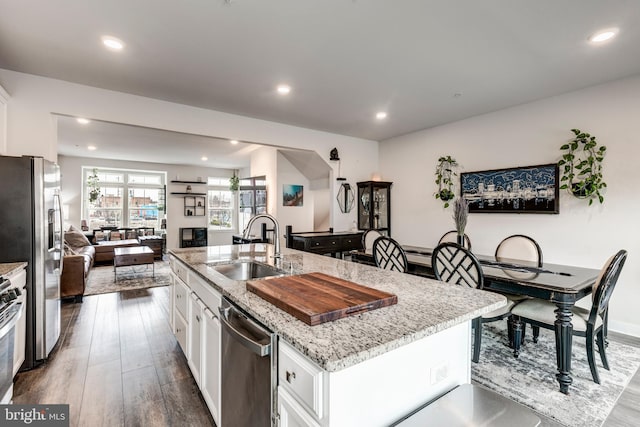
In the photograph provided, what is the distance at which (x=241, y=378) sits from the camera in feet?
4.28

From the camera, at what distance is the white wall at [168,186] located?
313 inches

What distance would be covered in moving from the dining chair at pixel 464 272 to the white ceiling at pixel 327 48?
66.3 inches

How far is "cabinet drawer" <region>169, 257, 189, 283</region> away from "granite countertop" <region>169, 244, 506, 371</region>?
42 cm

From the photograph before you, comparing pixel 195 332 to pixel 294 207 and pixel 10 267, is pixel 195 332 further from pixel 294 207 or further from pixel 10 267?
pixel 294 207

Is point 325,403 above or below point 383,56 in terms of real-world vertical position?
below

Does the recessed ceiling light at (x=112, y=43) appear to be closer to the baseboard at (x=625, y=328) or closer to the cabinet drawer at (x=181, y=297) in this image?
the cabinet drawer at (x=181, y=297)

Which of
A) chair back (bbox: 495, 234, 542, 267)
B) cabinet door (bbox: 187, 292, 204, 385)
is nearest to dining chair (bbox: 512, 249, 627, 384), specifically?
chair back (bbox: 495, 234, 542, 267)

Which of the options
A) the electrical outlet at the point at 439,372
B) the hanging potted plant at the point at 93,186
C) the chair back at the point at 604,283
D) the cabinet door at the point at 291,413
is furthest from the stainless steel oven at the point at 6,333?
the hanging potted plant at the point at 93,186

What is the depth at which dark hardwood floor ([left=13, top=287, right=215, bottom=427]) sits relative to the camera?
1.92 metres

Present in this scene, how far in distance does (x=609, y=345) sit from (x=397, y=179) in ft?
11.7

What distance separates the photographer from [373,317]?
1.17 m

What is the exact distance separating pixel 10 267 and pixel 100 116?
191 centimetres

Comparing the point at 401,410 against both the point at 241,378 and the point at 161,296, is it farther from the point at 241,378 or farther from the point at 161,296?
the point at 161,296

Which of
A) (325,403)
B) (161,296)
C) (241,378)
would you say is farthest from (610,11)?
(161,296)
